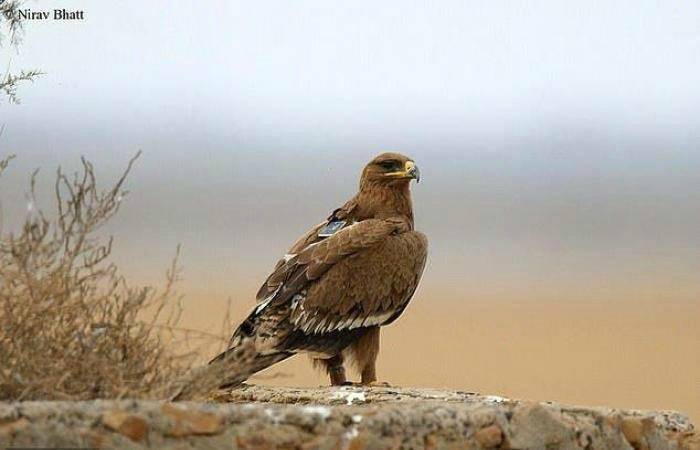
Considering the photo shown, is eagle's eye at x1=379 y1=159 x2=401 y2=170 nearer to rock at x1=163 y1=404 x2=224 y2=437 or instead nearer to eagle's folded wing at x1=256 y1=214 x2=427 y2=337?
eagle's folded wing at x1=256 y1=214 x2=427 y2=337

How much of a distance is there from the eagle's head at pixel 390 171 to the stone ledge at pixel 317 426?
2674 mm

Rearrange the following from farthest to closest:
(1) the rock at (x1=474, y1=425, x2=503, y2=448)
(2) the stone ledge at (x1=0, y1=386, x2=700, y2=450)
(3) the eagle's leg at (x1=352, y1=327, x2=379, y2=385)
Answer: (3) the eagle's leg at (x1=352, y1=327, x2=379, y2=385) < (1) the rock at (x1=474, y1=425, x2=503, y2=448) < (2) the stone ledge at (x1=0, y1=386, x2=700, y2=450)

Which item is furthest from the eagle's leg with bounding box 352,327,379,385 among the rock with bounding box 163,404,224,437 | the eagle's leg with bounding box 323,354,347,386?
the rock with bounding box 163,404,224,437

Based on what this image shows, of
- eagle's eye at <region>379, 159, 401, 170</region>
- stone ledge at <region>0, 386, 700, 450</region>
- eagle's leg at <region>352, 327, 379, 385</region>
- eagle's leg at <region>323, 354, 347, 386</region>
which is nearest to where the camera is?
stone ledge at <region>0, 386, 700, 450</region>

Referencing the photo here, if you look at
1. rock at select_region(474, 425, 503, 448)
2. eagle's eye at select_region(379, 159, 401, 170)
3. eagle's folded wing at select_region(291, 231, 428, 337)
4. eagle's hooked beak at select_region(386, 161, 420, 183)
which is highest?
eagle's eye at select_region(379, 159, 401, 170)

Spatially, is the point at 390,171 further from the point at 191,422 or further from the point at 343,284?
the point at 191,422

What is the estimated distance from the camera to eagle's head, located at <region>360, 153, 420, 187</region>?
29.5 ft

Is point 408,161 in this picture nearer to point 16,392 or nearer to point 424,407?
point 424,407

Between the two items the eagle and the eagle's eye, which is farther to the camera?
the eagle's eye

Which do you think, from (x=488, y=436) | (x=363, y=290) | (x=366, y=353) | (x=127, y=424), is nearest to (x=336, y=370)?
(x=366, y=353)

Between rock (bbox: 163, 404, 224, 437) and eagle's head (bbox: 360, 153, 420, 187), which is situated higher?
eagle's head (bbox: 360, 153, 420, 187)

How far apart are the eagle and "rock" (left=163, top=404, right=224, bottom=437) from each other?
2966mm

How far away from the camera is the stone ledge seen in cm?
488

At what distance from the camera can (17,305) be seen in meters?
5.78
